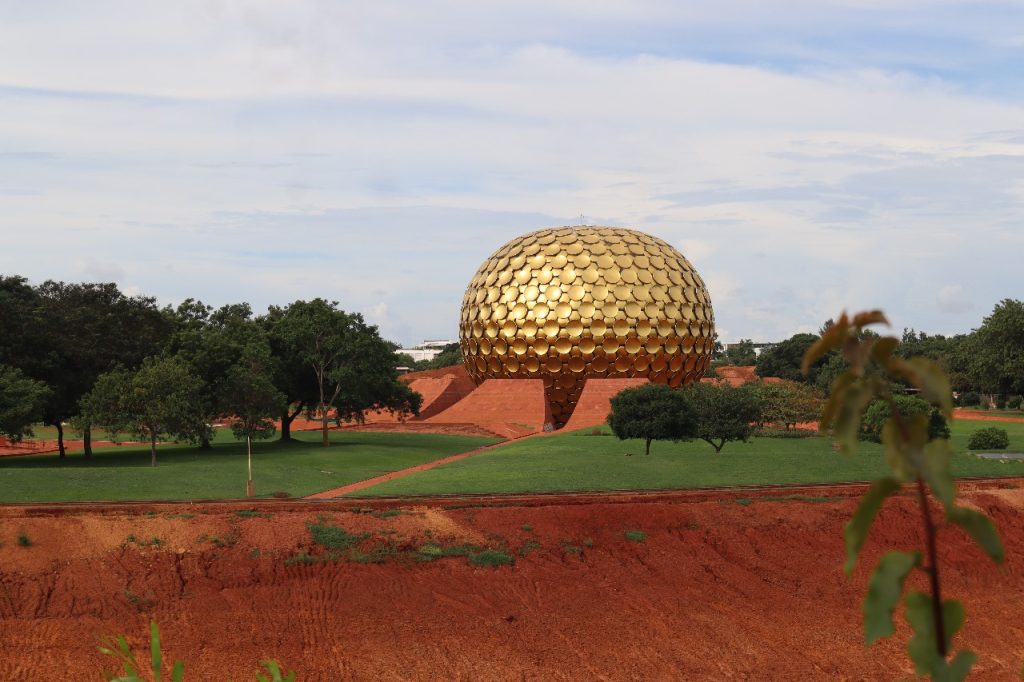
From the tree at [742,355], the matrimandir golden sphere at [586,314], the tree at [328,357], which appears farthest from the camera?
the tree at [742,355]

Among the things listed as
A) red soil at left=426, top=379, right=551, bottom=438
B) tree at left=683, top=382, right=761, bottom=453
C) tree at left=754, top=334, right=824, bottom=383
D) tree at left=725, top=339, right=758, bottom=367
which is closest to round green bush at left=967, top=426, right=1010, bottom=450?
tree at left=683, top=382, right=761, bottom=453

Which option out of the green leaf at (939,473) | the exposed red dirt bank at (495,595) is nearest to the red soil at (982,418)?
the exposed red dirt bank at (495,595)

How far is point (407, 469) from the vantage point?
32281mm

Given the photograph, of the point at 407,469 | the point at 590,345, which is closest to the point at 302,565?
the point at 407,469

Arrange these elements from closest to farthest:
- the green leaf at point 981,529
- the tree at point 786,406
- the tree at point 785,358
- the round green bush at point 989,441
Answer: the green leaf at point 981,529 → the round green bush at point 989,441 → the tree at point 786,406 → the tree at point 785,358

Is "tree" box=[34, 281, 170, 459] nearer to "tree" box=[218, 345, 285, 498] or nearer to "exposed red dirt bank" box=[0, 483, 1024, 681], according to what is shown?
"tree" box=[218, 345, 285, 498]

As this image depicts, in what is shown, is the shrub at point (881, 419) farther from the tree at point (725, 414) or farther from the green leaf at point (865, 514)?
the green leaf at point (865, 514)

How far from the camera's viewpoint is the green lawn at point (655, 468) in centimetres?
2392

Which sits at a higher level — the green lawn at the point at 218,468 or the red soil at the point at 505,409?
the red soil at the point at 505,409

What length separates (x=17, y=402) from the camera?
3011 cm

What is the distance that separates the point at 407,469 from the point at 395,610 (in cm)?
1618

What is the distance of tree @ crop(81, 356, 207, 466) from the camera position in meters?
31.3

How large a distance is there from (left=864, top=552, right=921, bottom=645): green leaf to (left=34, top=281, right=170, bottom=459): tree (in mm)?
33361

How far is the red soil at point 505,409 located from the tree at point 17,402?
70.5ft
